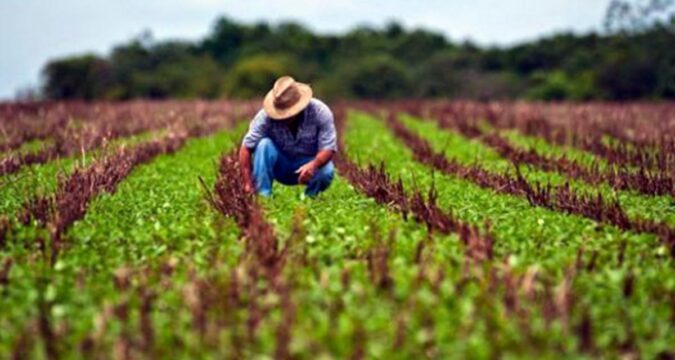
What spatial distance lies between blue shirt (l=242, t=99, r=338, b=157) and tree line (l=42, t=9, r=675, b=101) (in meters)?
39.4

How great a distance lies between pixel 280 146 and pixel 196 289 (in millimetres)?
4165

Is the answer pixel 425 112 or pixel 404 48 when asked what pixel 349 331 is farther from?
pixel 404 48

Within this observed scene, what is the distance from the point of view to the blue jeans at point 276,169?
8758 mm

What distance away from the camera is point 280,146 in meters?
8.98

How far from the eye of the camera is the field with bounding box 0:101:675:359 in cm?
438

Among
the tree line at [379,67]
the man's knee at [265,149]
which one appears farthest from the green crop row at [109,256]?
the tree line at [379,67]

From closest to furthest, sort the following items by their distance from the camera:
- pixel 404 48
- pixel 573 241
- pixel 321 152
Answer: pixel 573 241 < pixel 321 152 < pixel 404 48

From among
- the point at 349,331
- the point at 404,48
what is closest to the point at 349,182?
the point at 349,331

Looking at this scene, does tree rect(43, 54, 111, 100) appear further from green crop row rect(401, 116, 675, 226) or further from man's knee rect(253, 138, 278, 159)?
man's knee rect(253, 138, 278, 159)

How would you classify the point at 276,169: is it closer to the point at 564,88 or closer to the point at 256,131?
the point at 256,131

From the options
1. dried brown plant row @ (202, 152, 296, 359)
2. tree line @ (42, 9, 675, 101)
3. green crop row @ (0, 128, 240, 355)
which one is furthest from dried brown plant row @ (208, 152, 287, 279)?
tree line @ (42, 9, 675, 101)

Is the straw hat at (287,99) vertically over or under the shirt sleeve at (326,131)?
over

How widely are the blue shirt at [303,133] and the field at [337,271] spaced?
1.67 ft

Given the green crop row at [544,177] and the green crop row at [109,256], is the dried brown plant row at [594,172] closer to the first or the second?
the green crop row at [544,177]
